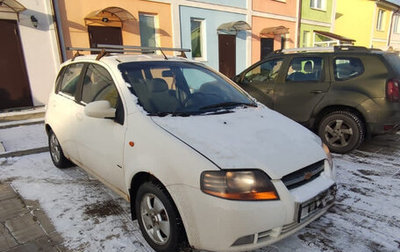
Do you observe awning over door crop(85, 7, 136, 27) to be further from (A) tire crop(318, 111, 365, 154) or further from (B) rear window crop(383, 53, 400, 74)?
(B) rear window crop(383, 53, 400, 74)

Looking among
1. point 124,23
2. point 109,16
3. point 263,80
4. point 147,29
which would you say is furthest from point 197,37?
point 263,80

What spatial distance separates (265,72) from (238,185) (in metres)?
4.11

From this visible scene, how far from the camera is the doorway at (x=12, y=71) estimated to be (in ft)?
24.3

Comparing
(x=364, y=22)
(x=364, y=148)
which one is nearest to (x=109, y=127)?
(x=364, y=148)

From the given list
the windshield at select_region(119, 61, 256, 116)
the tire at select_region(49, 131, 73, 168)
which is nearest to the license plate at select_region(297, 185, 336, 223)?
the windshield at select_region(119, 61, 256, 116)

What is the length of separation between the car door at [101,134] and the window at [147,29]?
7039 mm

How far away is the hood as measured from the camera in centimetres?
198

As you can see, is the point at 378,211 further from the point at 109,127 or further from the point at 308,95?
the point at 109,127

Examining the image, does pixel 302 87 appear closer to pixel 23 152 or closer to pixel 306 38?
pixel 23 152

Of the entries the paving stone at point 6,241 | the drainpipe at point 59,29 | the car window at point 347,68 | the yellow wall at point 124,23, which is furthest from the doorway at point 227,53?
the paving stone at point 6,241

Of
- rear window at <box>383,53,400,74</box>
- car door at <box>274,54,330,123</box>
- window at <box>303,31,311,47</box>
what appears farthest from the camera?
window at <box>303,31,311,47</box>

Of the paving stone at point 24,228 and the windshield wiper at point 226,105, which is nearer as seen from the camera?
the paving stone at point 24,228

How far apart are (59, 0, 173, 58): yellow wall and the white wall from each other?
0.42m

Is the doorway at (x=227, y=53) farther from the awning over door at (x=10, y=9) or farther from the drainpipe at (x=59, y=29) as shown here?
the awning over door at (x=10, y=9)
